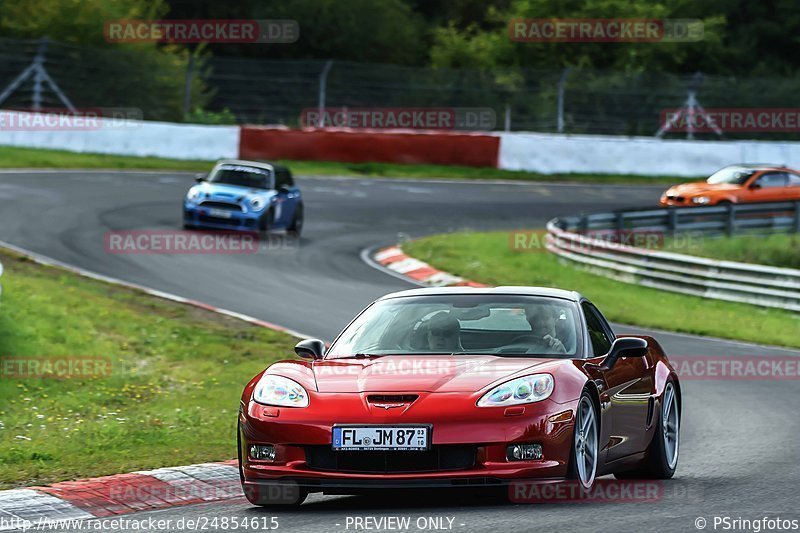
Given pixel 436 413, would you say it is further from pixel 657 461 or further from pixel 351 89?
pixel 351 89

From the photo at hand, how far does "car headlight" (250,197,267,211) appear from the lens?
2502cm

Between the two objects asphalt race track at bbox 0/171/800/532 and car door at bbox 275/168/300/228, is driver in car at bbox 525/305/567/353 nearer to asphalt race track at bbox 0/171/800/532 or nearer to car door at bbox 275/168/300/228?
asphalt race track at bbox 0/171/800/532

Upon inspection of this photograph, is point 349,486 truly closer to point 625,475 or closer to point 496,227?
point 625,475

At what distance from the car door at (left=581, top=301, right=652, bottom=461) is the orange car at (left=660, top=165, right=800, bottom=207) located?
21838mm

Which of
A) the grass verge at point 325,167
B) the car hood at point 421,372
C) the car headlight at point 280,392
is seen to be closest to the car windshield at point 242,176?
the grass verge at point 325,167

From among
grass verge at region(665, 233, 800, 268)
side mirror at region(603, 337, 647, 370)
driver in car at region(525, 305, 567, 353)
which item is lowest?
grass verge at region(665, 233, 800, 268)

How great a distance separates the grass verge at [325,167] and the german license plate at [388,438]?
26.7 meters

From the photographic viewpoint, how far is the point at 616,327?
1967 centimetres

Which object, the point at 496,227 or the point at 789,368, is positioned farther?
the point at 496,227

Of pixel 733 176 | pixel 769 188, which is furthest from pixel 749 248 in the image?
pixel 769 188

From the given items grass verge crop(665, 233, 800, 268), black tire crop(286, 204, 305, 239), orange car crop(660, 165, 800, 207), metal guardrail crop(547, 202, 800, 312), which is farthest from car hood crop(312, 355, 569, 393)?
orange car crop(660, 165, 800, 207)

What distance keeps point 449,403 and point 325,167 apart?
29.8 metres

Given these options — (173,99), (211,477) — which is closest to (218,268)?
(211,477)

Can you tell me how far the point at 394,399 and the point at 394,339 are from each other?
115 centimetres
